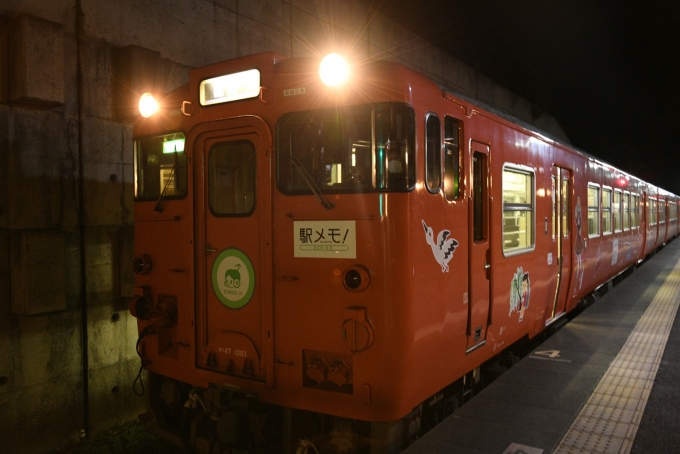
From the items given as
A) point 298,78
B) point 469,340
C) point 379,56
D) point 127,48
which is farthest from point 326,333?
point 379,56

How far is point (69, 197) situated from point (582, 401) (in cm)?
495

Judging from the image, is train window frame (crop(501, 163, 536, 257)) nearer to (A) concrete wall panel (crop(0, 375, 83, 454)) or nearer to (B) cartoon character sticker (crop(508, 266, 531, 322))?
(B) cartoon character sticker (crop(508, 266, 531, 322))

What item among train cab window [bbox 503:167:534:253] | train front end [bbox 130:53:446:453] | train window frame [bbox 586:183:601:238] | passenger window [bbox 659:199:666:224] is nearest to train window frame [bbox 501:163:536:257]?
train cab window [bbox 503:167:534:253]

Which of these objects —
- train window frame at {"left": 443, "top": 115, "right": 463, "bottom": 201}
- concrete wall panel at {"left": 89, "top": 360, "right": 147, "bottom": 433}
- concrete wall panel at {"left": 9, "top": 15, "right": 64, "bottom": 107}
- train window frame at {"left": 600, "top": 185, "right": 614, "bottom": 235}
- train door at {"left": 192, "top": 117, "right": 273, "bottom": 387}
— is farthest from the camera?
train window frame at {"left": 600, "top": 185, "right": 614, "bottom": 235}

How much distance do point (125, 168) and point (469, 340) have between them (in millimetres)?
3905

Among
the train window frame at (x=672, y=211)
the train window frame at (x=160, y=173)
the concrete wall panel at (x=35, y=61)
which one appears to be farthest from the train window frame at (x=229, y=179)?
the train window frame at (x=672, y=211)

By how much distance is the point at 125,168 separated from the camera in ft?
18.4

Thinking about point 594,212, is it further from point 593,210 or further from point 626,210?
point 626,210

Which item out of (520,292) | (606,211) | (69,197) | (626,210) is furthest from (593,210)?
(69,197)

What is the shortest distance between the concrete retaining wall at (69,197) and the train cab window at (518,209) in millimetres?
3801

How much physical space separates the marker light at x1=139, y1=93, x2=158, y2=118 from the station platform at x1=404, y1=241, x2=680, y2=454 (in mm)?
3171

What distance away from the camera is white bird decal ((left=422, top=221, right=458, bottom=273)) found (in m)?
3.36

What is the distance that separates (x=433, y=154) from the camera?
3469 mm

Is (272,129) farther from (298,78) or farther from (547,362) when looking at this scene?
(547,362)
